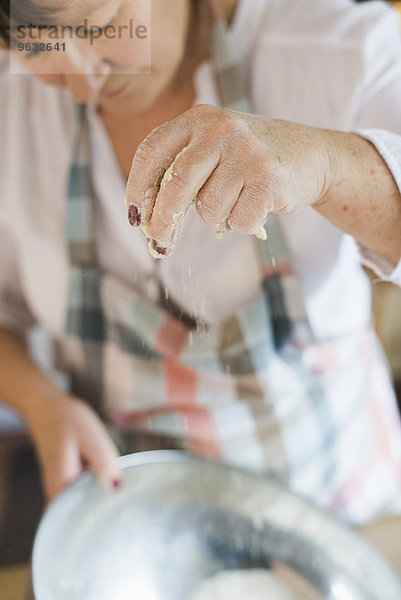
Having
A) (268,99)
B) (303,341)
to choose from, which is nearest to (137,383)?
(303,341)

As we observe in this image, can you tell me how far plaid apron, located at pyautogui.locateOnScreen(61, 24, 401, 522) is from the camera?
547 millimetres

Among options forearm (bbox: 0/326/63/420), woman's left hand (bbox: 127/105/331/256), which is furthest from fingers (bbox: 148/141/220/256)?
forearm (bbox: 0/326/63/420)

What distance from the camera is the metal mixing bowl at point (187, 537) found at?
1.33 feet

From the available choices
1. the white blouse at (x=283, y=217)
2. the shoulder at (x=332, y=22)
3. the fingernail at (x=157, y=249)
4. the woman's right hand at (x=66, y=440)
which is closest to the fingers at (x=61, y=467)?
the woman's right hand at (x=66, y=440)

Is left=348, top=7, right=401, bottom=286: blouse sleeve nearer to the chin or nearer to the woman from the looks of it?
the woman

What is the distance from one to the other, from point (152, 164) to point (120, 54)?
0.10 metres

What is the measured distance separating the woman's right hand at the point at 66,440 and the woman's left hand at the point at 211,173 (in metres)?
0.27

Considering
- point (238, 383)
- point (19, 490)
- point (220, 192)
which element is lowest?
point (19, 490)

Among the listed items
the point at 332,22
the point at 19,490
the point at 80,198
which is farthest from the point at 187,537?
the point at 332,22

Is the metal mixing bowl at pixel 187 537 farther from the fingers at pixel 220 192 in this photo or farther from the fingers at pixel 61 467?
the fingers at pixel 220 192

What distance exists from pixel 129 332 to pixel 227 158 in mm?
345

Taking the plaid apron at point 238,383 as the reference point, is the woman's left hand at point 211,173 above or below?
above

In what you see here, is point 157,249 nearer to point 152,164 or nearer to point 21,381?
point 152,164

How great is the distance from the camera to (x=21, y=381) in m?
0.63
